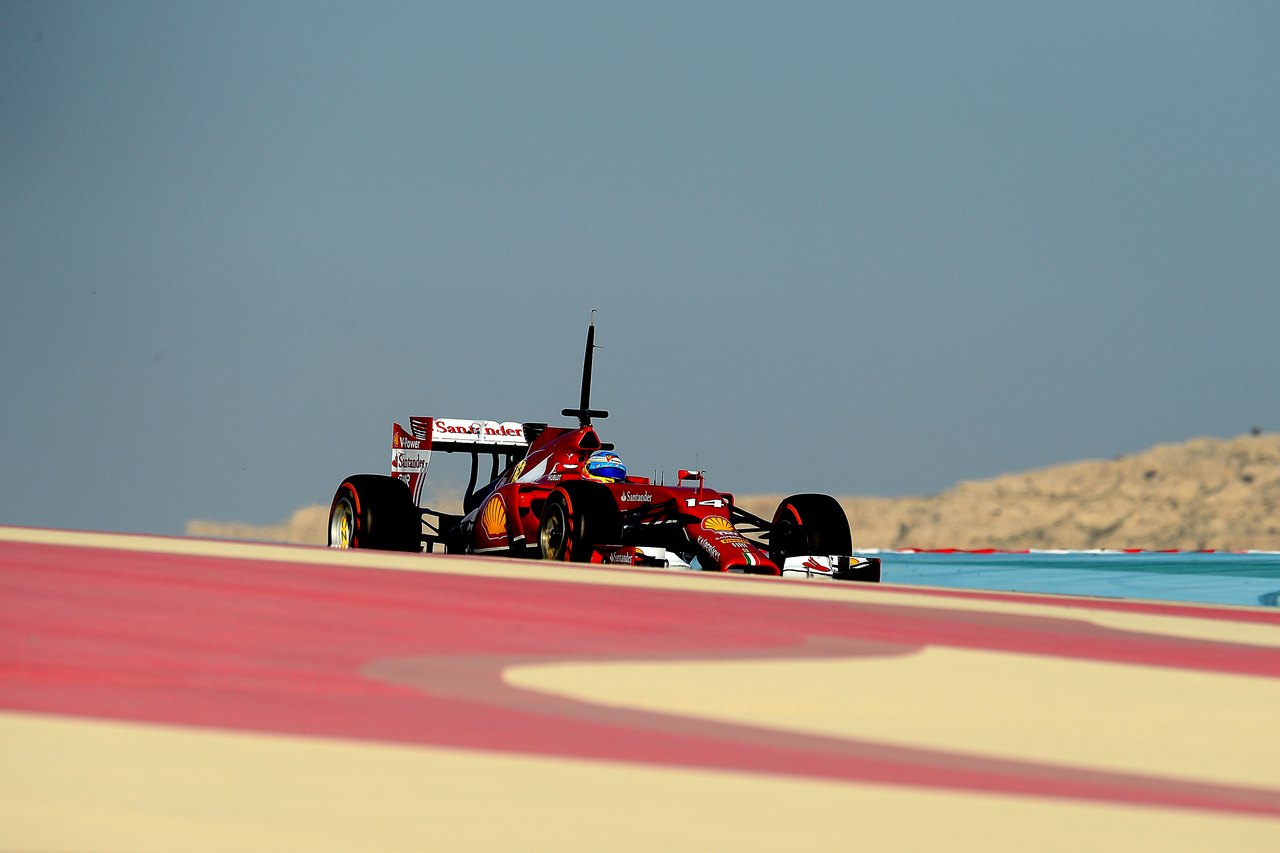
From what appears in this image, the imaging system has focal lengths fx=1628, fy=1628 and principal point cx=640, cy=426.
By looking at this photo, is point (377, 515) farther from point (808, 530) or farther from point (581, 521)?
point (808, 530)

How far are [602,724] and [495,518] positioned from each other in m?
10.6

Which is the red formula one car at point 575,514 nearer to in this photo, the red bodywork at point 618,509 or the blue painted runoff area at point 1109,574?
the red bodywork at point 618,509

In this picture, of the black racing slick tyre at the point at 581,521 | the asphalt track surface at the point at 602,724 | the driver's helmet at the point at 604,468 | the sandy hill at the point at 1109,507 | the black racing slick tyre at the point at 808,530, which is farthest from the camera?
the sandy hill at the point at 1109,507

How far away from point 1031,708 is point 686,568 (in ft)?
24.0

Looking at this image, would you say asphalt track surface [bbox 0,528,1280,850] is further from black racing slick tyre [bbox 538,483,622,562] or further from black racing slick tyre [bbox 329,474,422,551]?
A: black racing slick tyre [bbox 329,474,422,551]

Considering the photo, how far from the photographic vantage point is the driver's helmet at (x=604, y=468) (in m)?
14.2

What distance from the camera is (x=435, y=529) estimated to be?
15.9 m

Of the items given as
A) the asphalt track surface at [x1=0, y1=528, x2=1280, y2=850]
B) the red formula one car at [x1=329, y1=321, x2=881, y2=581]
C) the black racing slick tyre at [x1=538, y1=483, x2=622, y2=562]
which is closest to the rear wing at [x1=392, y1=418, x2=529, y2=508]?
the red formula one car at [x1=329, y1=321, x2=881, y2=581]

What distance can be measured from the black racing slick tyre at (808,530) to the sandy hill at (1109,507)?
127 feet

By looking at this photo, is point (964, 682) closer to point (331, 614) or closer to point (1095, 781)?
point (1095, 781)

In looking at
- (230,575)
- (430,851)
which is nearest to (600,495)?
(230,575)

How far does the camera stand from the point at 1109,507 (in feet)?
185

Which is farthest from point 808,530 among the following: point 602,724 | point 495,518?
point 602,724

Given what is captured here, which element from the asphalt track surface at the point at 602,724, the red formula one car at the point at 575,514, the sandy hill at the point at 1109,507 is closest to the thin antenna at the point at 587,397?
the red formula one car at the point at 575,514
